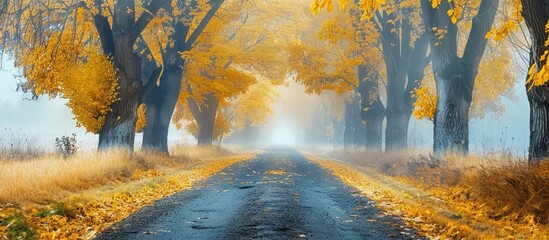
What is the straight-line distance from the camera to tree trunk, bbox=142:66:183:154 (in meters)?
24.3

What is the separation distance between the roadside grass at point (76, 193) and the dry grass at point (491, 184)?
20.8 ft

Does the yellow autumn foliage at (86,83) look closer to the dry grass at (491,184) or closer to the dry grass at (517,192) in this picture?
the dry grass at (491,184)

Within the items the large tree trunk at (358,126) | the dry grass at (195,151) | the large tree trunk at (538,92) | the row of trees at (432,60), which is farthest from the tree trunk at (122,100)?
the large tree trunk at (358,126)

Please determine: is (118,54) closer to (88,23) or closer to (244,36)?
(88,23)

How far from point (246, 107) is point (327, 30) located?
18.0 meters

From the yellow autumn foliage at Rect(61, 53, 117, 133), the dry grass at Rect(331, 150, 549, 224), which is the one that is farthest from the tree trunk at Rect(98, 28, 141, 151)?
the dry grass at Rect(331, 150, 549, 224)

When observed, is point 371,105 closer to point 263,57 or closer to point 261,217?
point 263,57

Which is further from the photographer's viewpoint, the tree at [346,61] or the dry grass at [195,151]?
the dry grass at [195,151]

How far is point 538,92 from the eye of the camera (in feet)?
34.8

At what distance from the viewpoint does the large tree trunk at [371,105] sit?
29.8 meters

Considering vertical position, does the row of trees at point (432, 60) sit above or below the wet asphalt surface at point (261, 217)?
above

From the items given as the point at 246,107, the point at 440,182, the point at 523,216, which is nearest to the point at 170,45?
the point at 440,182

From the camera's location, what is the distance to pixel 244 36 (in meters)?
31.6

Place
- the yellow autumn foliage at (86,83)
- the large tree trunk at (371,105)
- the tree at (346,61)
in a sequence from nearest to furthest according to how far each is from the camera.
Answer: the yellow autumn foliage at (86,83)
the tree at (346,61)
the large tree trunk at (371,105)
